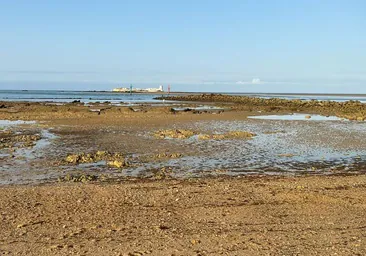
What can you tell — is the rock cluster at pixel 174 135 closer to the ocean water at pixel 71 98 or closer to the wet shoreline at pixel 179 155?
the wet shoreline at pixel 179 155

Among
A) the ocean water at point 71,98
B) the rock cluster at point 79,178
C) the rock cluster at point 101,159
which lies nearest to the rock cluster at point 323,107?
the ocean water at point 71,98

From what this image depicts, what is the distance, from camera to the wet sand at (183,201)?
254 inches

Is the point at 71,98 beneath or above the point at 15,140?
above

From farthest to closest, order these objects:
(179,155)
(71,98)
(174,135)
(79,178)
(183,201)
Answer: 1. (71,98)
2. (174,135)
3. (179,155)
4. (79,178)
5. (183,201)

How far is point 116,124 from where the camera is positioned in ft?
93.2

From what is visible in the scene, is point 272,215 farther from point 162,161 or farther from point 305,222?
point 162,161

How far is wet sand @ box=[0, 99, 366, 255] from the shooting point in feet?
21.2

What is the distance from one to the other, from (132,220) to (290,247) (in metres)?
2.86

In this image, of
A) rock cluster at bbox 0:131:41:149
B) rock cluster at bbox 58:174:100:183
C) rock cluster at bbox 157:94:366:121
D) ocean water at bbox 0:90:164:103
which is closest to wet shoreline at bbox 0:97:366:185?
rock cluster at bbox 58:174:100:183

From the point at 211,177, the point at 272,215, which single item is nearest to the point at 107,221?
the point at 272,215

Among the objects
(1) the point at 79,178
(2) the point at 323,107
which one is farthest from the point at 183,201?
(2) the point at 323,107

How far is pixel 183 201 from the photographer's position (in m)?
8.98

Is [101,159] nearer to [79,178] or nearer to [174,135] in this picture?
[79,178]

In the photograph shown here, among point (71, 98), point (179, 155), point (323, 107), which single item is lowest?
point (179, 155)
